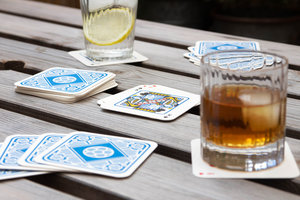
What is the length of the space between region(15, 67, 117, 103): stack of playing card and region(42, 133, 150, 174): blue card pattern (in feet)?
0.71

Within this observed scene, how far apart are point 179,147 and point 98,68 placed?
1.70ft

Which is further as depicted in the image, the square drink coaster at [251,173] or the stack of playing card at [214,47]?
the stack of playing card at [214,47]

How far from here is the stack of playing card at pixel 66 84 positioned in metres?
1.08

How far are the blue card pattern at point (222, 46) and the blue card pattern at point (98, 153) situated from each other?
0.61m

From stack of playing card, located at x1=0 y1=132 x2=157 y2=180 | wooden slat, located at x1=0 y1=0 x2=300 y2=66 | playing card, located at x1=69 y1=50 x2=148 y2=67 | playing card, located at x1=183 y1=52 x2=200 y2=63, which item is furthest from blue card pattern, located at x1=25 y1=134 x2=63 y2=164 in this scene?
wooden slat, located at x1=0 y1=0 x2=300 y2=66

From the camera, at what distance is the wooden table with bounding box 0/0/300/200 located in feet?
2.39

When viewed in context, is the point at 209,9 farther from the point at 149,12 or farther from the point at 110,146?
the point at 110,146

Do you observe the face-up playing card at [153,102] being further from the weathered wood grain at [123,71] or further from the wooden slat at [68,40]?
the wooden slat at [68,40]

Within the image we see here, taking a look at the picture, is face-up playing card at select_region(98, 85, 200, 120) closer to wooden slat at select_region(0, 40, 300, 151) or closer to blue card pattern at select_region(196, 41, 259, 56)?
wooden slat at select_region(0, 40, 300, 151)

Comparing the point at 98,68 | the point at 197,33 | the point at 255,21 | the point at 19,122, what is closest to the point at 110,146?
the point at 19,122

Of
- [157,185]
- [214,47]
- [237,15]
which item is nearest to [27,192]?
[157,185]

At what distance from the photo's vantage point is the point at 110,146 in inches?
33.2

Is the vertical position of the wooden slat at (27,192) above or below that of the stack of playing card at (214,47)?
below

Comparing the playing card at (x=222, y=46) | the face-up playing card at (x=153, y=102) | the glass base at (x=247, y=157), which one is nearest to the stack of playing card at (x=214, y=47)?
the playing card at (x=222, y=46)
